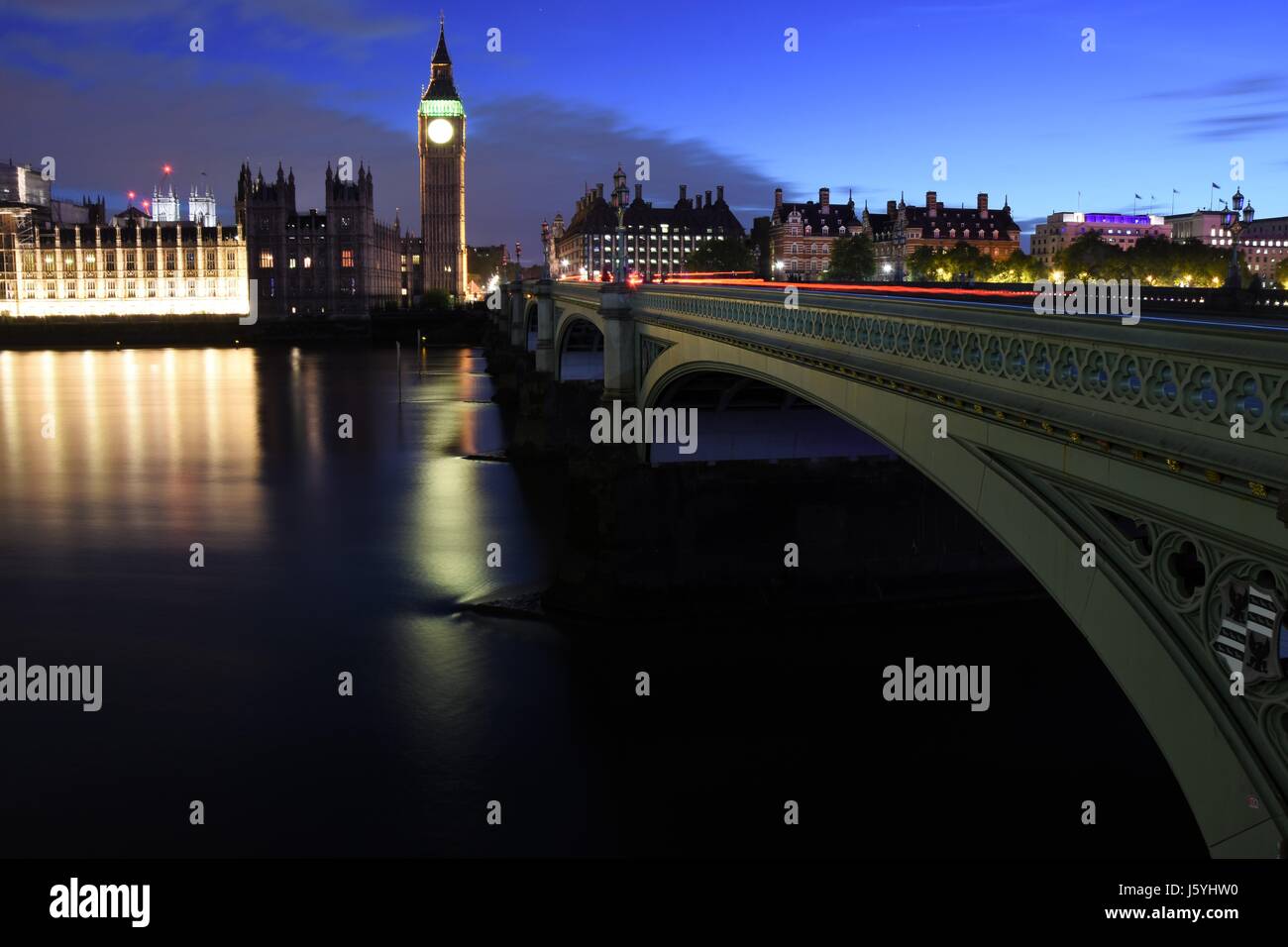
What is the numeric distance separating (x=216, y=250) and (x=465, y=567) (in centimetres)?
11117

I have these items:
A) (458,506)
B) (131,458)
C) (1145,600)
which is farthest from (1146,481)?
(131,458)

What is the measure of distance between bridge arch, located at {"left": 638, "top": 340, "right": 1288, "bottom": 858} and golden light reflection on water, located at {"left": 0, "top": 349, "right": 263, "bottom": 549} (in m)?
24.4

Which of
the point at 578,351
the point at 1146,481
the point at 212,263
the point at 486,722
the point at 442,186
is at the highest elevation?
the point at 442,186

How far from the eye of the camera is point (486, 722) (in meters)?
17.1

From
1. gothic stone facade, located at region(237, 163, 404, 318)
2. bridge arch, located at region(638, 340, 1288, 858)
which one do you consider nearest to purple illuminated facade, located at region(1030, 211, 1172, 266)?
gothic stone facade, located at region(237, 163, 404, 318)

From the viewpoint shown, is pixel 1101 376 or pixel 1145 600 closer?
pixel 1145 600

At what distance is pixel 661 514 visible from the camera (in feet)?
68.1

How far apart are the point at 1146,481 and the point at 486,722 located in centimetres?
1249

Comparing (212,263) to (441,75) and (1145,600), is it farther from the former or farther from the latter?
(1145,600)

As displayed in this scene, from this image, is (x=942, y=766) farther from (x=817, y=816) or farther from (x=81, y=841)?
(x=81, y=841)

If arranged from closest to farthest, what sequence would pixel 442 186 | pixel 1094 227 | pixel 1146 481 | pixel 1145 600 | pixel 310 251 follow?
pixel 1146 481 → pixel 1145 600 → pixel 1094 227 → pixel 310 251 → pixel 442 186

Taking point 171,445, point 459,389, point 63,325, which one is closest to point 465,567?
point 171,445

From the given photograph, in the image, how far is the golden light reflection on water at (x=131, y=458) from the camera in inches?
1214

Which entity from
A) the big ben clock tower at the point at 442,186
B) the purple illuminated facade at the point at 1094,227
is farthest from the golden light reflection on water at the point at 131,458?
the purple illuminated facade at the point at 1094,227
